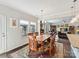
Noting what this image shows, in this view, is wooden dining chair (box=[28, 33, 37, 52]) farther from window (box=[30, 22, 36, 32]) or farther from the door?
the door

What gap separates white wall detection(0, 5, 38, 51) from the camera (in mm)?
3956

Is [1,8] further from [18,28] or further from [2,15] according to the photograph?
[18,28]

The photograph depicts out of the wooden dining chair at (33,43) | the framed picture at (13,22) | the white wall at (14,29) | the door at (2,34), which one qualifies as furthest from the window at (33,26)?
the door at (2,34)

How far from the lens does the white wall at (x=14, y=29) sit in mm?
3956

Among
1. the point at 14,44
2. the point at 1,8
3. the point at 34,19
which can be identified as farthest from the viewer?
the point at 14,44

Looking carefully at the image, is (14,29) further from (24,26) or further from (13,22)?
(24,26)

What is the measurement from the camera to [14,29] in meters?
4.35

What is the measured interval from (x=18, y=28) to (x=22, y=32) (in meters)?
0.26

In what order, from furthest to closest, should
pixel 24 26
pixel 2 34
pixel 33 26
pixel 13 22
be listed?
pixel 24 26, pixel 13 22, pixel 33 26, pixel 2 34

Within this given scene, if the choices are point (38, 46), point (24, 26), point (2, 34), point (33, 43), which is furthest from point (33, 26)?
point (2, 34)

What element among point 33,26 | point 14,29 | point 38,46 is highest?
point 33,26

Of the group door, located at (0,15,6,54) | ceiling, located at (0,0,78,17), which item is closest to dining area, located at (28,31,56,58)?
ceiling, located at (0,0,78,17)

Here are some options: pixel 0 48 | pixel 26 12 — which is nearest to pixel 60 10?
pixel 26 12

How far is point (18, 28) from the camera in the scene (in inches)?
174
